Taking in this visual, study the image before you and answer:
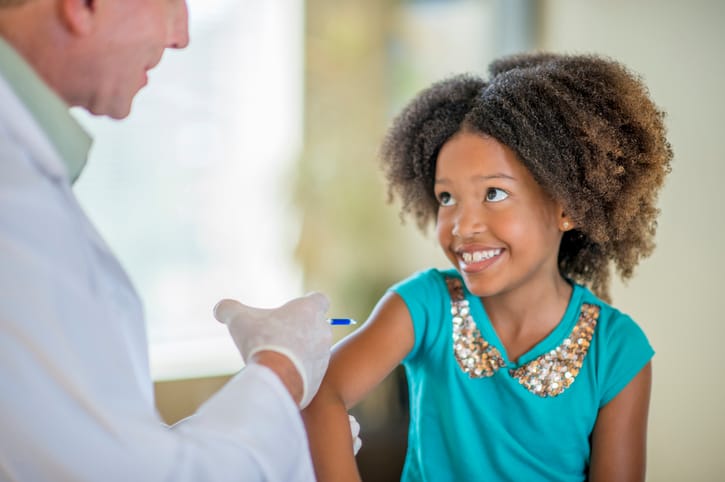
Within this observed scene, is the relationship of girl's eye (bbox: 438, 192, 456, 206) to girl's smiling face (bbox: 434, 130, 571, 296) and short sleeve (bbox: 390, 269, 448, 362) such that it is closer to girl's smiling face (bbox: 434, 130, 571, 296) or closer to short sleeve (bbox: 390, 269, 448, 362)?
girl's smiling face (bbox: 434, 130, 571, 296)

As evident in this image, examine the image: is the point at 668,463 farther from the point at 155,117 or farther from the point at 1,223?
the point at 155,117

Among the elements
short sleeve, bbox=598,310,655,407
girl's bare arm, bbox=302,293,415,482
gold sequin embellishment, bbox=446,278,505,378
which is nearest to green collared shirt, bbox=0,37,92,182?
girl's bare arm, bbox=302,293,415,482

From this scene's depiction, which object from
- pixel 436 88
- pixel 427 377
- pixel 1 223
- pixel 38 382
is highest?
pixel 436 88

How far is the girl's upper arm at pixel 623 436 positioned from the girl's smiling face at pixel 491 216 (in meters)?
0.27

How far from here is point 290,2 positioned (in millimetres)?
3625

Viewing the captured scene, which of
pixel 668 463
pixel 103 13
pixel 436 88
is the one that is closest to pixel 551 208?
pixel 436 88

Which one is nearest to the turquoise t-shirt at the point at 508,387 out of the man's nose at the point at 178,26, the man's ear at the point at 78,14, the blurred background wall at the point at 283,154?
the man's nose at the point at 178,26

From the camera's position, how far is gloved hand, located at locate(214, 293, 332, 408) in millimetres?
869

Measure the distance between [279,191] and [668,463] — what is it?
2.04m

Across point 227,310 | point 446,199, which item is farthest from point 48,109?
point 446,199

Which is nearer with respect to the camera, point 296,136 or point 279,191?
point 279,191

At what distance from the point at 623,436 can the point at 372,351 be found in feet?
1.50

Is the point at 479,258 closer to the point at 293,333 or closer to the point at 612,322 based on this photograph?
the point at 612,322

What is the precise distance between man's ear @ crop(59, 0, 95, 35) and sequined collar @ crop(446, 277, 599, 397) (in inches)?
33.4
